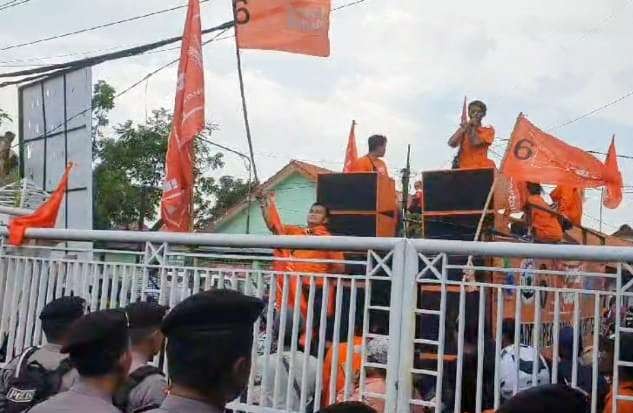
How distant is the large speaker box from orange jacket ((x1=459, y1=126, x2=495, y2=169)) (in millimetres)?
1073

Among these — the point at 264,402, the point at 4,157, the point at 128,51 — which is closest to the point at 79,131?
the point at 128,51

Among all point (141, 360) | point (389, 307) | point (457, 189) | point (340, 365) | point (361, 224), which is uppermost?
point (457, 189)

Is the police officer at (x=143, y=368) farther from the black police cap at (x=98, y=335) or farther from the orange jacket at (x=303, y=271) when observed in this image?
the orange jacket at (x=303, y=271)

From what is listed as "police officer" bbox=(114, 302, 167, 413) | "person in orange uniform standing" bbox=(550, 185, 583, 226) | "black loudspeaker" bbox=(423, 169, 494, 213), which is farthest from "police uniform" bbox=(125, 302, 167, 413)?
"person in orange uniform standing" bbox=(550, 185, 583, 226)

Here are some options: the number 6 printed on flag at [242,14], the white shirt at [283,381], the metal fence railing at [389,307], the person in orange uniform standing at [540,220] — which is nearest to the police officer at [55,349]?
the metal fence railing at [389,307]

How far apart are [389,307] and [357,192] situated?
3130 millimetres

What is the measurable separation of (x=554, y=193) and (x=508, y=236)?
2487mm

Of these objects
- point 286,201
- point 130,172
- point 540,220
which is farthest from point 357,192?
point 286,201

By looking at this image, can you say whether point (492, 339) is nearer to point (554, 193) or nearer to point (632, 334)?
point (632, 334)

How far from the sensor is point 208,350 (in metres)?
2.30

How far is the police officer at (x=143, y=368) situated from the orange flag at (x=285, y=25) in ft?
11.5

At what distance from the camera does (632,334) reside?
12.2ft

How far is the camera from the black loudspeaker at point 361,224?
707 cm

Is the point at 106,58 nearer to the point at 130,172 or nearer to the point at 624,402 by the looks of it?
the point at 624,402
